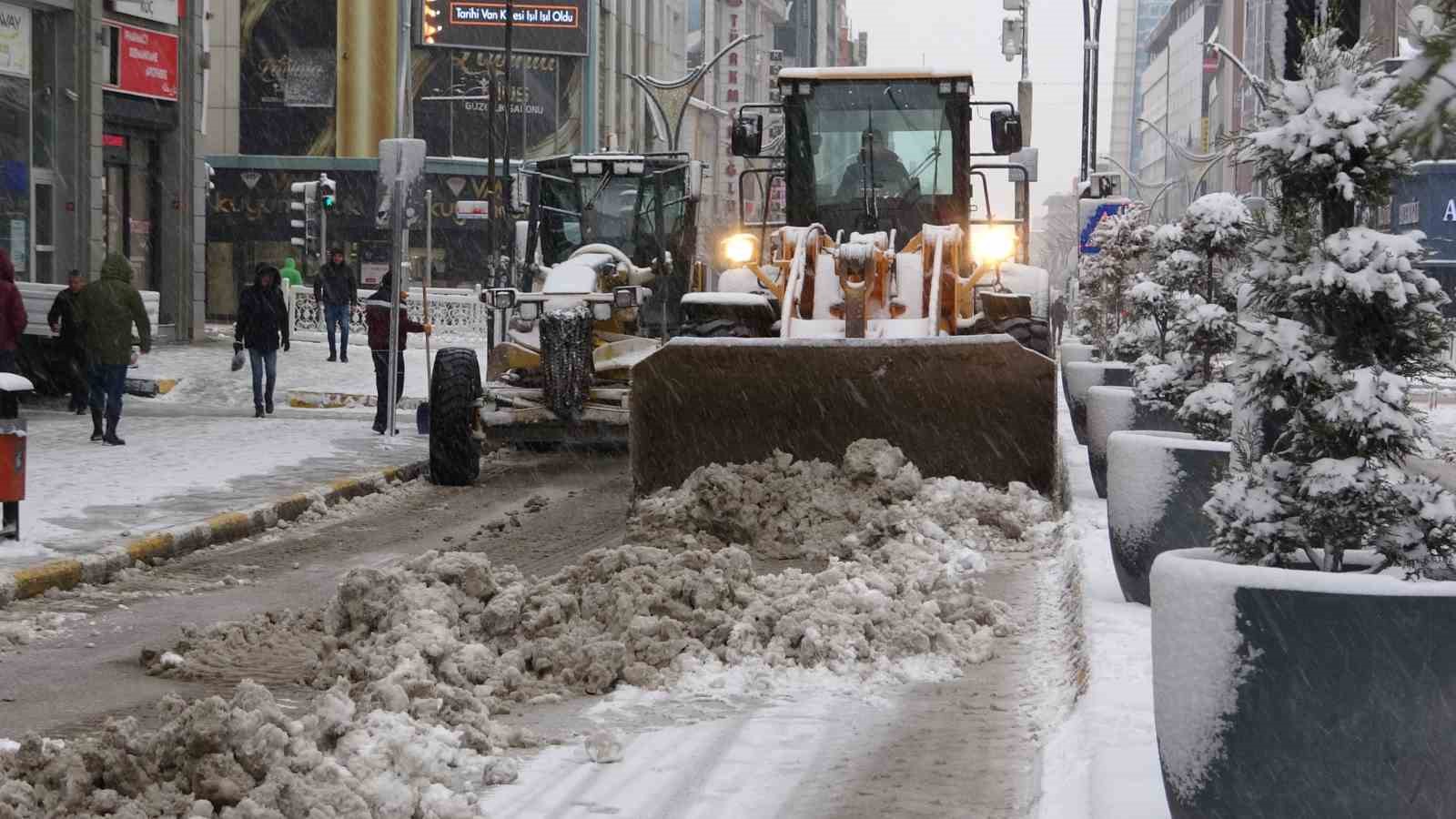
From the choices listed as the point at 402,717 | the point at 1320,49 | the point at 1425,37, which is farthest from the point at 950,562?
the point at 1425,37

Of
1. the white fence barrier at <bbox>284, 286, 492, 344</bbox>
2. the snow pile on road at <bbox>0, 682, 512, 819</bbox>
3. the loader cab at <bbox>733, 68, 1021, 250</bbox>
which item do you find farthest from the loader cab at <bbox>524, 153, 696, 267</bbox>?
the white fence barrier at <bbox>284, 286, 492, 344</bbox>

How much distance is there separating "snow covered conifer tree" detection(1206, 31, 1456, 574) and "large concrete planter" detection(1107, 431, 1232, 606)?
2347 mm

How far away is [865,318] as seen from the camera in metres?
12.5

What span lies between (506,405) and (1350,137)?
11.1m

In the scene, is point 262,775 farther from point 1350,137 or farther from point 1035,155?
point 1035,155

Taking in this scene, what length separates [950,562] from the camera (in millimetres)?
9445

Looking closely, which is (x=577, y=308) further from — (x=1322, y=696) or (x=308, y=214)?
(x=308, y=214)

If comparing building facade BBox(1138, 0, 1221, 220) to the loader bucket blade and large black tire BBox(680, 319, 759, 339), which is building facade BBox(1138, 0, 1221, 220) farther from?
the loader bucket blade

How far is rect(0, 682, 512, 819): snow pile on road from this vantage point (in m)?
4.91

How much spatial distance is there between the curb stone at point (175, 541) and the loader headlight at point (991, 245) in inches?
198

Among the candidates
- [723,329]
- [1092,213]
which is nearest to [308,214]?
[1092,213]

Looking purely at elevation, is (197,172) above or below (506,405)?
above

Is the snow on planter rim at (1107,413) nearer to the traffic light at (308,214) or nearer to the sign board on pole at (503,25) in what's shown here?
the traffic light at (308,214)

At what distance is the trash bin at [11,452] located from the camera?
33.7 ft
